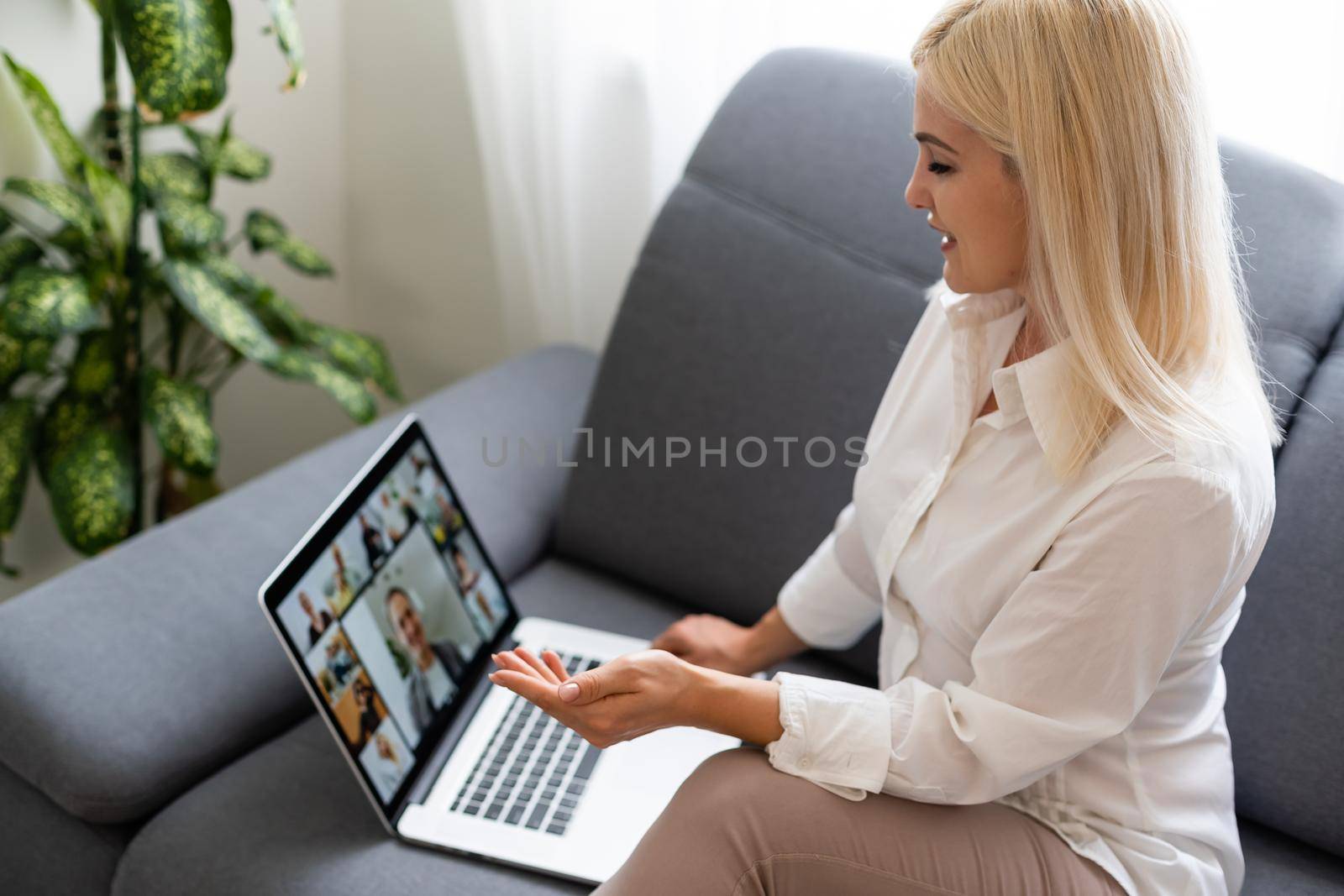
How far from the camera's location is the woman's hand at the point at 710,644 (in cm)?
128

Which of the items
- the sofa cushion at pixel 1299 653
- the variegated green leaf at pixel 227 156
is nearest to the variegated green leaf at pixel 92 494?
the variegated green leaf at pixel 227 156

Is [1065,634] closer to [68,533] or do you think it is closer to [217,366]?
[68,533]

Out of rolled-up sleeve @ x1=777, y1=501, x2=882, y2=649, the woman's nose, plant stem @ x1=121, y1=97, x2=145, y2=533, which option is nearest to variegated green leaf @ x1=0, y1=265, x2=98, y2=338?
plant stem @ x1=121, y1=97, x2=145, y2=533

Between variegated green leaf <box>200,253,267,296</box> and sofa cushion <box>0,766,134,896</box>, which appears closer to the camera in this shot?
sofa cushion <box>0,766,134,896</box>

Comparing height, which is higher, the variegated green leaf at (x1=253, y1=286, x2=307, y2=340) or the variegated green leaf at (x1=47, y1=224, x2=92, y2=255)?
the variegated green leaf at (x1=47, y1=224, x2=92, y2=255)

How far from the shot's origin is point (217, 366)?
1.97m

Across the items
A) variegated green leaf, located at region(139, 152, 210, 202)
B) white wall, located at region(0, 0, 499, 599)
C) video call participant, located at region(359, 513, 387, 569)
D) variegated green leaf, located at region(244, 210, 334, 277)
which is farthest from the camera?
white wall, located at region(0, 0, 499, 599)

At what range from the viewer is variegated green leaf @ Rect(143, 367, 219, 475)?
1577 millimetres

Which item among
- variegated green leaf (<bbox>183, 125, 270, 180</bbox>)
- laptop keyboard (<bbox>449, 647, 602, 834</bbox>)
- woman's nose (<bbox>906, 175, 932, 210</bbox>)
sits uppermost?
woman's nose (<bbox>906, 175, 932, 210</bbox>)

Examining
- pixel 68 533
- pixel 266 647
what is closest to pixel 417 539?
pixel 266 647

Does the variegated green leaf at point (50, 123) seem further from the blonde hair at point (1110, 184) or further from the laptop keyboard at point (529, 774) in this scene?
the blonde hair at point (1110, 184)

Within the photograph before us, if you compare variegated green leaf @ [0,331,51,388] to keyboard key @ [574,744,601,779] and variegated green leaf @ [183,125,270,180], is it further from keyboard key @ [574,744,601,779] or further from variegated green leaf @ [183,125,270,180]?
keyboard key @ [574,744,601,779]

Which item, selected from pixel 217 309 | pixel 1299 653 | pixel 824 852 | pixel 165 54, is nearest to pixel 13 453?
pixel 217 309

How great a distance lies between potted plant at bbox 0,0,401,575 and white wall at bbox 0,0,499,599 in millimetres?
249
